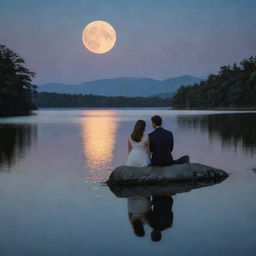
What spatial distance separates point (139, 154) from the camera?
44.3 feet

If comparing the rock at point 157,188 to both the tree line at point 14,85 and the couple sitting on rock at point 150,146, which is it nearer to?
the couple sitting on rock at point 150,146

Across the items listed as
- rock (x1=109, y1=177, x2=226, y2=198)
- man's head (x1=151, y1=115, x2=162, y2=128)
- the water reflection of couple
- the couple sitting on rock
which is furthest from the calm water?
man's head (x1=151, y1=115, x2=162, y2=128)

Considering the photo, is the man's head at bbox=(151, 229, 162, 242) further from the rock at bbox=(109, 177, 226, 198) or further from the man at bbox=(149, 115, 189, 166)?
the man at bbox=(149, 115, 189, 166)

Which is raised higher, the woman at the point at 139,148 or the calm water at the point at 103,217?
the woman at the point at 139,148

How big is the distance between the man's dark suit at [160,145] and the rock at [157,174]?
0.28 m

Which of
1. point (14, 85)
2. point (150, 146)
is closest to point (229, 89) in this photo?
point (14, 85)

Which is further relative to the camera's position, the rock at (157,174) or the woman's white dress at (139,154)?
the woman's white dress at (139,154)

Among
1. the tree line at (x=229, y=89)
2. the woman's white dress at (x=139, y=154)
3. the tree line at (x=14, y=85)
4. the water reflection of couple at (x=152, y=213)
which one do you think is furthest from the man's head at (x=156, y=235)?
the tree line at (x=229, y=89)

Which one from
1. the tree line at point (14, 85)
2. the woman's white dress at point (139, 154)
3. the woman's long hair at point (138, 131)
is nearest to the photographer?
the woman's long hair at point (138, 131)

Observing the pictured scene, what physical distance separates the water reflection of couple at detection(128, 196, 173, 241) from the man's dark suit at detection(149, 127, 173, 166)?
2433 millimetres

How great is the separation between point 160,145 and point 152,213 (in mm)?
4249

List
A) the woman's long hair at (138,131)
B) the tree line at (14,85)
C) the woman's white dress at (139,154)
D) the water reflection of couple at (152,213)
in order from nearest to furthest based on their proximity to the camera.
Answer: the water reflection of couple at (152,213) → the woman's long hair at (138,131) → the woman's white dress at (139,154) → the tree line at (14,85)

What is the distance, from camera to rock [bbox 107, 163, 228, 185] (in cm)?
1327

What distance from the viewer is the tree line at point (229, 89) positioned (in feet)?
508
